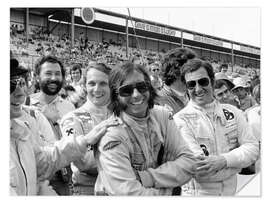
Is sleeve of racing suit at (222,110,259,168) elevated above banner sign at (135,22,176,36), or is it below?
below

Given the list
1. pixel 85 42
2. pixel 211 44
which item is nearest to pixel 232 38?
pixel 211 44

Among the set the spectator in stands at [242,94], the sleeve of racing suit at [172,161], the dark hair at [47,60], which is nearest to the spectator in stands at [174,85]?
the sleeve of racing suit at [172,161]

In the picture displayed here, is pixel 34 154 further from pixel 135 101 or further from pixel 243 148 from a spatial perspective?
pixel 243 148

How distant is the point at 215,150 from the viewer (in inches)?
79.0

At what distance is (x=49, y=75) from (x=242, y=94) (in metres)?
1.22

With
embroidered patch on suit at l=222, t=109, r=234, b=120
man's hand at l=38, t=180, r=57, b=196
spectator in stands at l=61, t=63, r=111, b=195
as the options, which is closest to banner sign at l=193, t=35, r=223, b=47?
embroidered patch on suit at l=222, t=109, r=234, b=120

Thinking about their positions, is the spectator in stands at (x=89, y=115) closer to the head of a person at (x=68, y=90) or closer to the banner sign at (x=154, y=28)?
the head of a person at (x=68, y=90)

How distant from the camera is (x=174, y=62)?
213 centimetres

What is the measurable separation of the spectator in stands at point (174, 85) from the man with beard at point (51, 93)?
575 mm

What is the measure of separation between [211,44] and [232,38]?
18 cm

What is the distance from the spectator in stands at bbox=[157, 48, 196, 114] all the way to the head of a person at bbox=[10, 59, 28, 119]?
0.78 meters

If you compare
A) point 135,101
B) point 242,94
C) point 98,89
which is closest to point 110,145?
point 135,101

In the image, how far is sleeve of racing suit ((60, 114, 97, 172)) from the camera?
1.87 m

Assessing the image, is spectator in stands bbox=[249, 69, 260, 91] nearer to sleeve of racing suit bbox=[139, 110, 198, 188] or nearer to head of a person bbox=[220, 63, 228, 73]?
head of a person bbox=[220, 63, 228, 73]
